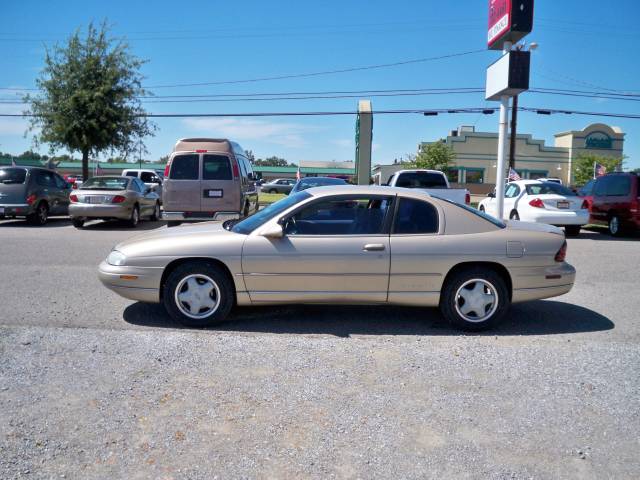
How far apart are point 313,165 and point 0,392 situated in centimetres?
8727

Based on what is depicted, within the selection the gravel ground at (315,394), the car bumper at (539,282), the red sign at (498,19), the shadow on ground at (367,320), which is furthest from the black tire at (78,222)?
the car bumper at (539,282)

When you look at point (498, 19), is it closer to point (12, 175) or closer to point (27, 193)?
point (27, 193)

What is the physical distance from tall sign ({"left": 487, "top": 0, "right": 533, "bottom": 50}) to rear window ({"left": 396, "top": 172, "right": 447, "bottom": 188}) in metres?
4.70

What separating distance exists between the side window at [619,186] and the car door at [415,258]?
11121 mm

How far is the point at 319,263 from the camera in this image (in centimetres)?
520

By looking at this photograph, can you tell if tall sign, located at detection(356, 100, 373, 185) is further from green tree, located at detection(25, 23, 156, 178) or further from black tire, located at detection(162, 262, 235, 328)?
black tire, located at detection(162, 262, 235, 328)

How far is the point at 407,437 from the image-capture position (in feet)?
10.5

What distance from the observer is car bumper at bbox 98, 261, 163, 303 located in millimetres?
5262

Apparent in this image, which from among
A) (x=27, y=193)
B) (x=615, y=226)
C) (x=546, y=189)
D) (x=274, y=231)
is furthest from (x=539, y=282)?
(x=27, y=193)

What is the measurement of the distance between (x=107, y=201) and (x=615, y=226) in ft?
44.3

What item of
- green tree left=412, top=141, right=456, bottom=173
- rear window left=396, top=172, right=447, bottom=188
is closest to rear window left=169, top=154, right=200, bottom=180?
rear window left=396, top=172, right=447, bottom=188

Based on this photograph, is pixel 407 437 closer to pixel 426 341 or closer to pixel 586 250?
pixel 426 341

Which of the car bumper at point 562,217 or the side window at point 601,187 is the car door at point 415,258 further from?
the side window at point 601,187

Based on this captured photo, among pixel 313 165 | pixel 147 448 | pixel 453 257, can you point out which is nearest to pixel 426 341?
pixel 453 257
